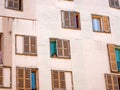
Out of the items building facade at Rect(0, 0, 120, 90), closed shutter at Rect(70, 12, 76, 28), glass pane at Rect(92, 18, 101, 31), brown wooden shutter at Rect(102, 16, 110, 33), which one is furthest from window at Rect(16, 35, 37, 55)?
brown wooden shutter at Rect(102, 16, 110, 33)

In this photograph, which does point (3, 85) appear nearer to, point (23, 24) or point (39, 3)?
point (23, 24)

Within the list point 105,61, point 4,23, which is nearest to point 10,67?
point 4,23

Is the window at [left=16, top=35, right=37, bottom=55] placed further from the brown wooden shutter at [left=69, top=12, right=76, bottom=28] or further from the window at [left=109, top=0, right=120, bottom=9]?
the window at [left=109, top=0, right=120, bottom=9]

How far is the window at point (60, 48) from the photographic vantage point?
21.9 m

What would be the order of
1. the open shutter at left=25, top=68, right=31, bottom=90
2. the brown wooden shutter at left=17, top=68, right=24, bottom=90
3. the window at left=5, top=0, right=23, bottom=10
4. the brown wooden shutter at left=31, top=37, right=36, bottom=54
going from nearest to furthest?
1. the brown wooden shutter at left=17, top=68, right=24, bottom=90
2. the open shutter at left=25, top=68, right=31, bottom=90
3. the brown wooden shutter at left=31, top=37, right=36, bottom=54
4. the window at left=5, top=0, right=23, bottom=10

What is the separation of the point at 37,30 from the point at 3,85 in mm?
4481

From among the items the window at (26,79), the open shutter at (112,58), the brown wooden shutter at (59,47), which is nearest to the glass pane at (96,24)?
the open shutter at (112,58)

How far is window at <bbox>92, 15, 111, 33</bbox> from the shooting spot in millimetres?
23952

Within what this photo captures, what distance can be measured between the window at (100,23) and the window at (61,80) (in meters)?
4.57

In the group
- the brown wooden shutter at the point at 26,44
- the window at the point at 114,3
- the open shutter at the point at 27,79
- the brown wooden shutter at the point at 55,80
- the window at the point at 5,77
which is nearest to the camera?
the window at the point at 5,77

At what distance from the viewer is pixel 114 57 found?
23.2m

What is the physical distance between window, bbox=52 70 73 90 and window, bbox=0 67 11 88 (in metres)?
2.89

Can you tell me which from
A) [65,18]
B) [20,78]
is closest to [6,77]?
[20,78]

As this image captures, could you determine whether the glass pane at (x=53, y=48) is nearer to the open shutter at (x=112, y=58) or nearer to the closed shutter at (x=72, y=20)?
the closed shutter at (x=72, y=20)
